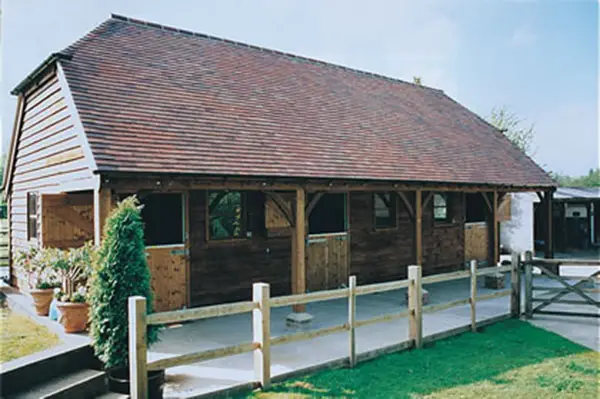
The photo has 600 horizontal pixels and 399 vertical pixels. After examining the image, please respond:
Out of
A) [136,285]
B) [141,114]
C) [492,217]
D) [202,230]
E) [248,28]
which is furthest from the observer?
[248,28]

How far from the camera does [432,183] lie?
34.6 ft

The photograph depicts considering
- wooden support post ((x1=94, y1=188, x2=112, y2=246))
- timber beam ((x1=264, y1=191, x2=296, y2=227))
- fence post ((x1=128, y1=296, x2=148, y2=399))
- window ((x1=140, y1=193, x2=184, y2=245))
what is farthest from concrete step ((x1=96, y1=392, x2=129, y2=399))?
timber beam ((x1=264, y1=191, x2=296, y2=227))

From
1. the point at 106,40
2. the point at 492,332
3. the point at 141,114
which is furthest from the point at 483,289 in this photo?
the point at 106,40

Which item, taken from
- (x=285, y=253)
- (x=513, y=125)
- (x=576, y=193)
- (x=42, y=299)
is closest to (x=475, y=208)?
(x=285, y=253)

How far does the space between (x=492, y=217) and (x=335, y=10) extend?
6530 mm

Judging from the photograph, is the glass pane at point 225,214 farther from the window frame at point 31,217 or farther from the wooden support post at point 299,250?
the window frame at point 31,217

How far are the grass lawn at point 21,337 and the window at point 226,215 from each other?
3116 millimetres

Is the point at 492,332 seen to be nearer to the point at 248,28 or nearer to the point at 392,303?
the point at 392,303

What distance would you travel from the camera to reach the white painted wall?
19652 mm

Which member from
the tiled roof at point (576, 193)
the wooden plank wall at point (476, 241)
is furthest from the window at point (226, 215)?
the tiled roof at point (576, 193)

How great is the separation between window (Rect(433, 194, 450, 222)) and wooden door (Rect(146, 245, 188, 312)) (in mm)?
8011

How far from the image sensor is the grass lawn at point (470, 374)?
16.9ft

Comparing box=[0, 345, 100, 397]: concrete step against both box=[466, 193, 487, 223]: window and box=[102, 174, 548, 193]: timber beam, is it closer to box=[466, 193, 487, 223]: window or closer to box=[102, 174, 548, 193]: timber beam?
box=[102, 174, 548, 193]: timber beam


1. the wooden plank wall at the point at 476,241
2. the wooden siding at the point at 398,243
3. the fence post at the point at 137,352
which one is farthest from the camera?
the wooden plank wall at the point at 476,241
